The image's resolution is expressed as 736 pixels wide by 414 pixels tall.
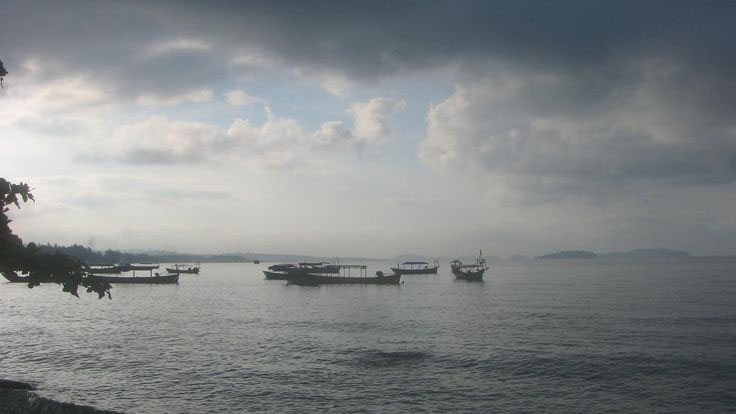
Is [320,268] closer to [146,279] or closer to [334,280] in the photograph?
[334,280]

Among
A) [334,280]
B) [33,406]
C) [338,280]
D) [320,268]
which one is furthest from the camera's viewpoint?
[320,268]

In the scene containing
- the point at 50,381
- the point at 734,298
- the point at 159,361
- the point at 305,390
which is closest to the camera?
the point at 305,390

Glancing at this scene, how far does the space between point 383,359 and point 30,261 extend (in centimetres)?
2609

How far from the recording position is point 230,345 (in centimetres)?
4066

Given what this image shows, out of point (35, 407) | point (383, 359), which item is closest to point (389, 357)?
point (383, 359)

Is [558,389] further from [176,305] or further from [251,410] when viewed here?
[176,305]

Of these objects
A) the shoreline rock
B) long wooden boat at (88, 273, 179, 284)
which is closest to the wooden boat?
long wooden boat at (88, 273, 179, 284)

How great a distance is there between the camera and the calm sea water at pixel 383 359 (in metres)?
25.6

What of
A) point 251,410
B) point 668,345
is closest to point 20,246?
point 251,410

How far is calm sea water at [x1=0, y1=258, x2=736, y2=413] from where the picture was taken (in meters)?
25.6

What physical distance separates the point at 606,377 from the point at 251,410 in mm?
19772

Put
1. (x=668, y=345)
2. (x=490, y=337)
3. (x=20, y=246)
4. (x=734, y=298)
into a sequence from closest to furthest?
(x=20, y=246) < (x=668, y=345) < (x=490, y=337) < (x=734, y=298)

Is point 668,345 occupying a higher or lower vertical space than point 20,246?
lower

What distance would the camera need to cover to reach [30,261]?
1220 centimetres
